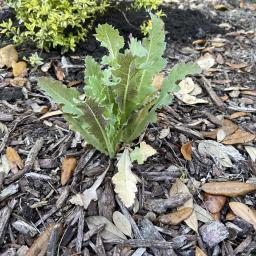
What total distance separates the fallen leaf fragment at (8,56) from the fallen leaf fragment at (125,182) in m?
1.02

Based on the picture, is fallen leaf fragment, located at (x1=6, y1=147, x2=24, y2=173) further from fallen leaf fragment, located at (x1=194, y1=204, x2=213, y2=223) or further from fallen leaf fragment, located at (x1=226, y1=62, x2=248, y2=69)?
fallen leaf fragment, located at (x1=226, y1=62, x2=248, y2=69)

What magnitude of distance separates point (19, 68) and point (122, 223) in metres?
1.11

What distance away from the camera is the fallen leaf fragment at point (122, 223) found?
145 centimetres

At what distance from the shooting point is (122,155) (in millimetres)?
1593

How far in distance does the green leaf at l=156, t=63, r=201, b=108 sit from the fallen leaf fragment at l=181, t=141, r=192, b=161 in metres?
0.23

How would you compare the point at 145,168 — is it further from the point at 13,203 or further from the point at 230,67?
the point at 230,67

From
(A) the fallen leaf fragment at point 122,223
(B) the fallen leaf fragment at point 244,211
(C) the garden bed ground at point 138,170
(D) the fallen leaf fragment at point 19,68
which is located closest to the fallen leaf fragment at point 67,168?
(C) the garden bed ground at point 138,170

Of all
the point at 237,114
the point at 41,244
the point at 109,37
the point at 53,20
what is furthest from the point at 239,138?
the point at 53,20

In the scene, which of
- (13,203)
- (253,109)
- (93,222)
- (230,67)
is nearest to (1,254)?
(13,203)

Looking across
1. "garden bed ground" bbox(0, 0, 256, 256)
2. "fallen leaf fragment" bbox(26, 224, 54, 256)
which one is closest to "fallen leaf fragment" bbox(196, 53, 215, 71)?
"garden bed ground" bbox(0, 0, 256, 256)

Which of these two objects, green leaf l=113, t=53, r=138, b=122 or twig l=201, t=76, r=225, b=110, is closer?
green leaf l=113, t=53, r=138, b=122

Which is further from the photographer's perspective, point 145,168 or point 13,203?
point 145,168

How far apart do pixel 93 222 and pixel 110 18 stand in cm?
153

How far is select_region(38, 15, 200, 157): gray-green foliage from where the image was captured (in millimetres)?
1493
